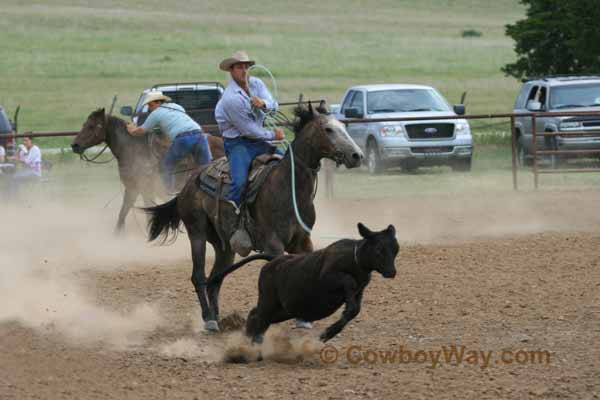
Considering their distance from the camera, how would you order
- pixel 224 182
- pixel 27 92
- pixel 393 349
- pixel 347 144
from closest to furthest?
pixel 393 349
pixel 347 144
pixel 224 182
pixel 27 92

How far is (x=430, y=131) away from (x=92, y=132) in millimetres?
7609

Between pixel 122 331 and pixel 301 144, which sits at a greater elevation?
pixel 301 144

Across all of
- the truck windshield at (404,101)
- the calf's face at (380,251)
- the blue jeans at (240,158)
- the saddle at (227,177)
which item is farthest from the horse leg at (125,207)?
the calf's face at (380,251)

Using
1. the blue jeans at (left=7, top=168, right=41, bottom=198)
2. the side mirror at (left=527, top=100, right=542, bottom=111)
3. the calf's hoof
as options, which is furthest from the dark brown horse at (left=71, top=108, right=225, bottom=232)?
the side mirror at (left=527, top=100, right=542, bottom=111)

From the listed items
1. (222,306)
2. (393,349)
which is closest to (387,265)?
(393,349)

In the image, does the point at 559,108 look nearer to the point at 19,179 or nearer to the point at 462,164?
the point at 462,164

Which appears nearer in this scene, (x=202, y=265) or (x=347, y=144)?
(x=347, y=144)

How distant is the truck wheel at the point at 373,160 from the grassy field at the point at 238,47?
1212cm

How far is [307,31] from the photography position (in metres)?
72.4

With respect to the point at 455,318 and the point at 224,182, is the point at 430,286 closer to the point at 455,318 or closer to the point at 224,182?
the point at 455,318

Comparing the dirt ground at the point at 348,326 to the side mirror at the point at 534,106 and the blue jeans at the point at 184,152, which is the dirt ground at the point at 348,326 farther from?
the side mirror at the point at 534,106

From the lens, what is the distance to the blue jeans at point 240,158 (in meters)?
8.76

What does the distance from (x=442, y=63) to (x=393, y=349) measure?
5110 cm

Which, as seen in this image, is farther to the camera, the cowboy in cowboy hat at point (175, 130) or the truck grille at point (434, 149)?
the truck grille at point (434, 149)
